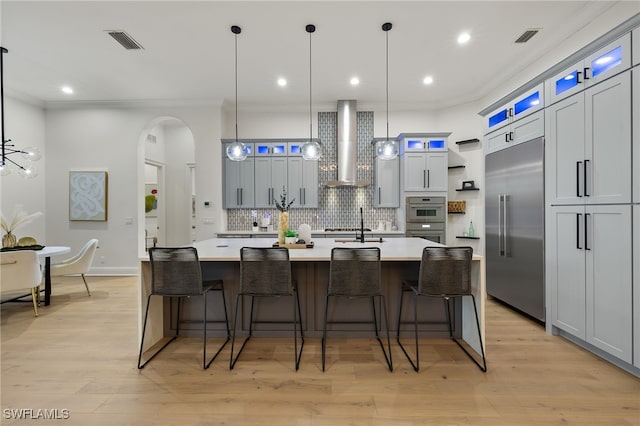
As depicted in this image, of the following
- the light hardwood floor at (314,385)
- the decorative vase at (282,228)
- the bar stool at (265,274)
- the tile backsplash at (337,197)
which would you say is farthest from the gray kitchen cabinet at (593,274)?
the tile backsplash at (337,197)

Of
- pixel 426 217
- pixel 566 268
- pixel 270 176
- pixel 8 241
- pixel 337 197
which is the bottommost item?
pixel 566 268

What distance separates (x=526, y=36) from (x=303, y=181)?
3.81 meters

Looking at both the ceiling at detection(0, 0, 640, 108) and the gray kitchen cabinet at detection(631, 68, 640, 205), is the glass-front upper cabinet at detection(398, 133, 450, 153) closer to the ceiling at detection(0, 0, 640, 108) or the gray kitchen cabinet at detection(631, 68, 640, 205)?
the ceiling at detection(0, 0, 640, 108)

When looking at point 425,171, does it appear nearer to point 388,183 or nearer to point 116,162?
point 388,183

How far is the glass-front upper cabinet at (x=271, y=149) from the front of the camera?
568 centimetres

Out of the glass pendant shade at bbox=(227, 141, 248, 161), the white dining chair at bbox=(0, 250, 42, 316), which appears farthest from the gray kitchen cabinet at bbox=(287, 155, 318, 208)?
the white dining chair at bbox=(0, 250, 42, 316)

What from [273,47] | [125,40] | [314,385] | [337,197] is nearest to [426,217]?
[337,197]

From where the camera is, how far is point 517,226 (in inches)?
139

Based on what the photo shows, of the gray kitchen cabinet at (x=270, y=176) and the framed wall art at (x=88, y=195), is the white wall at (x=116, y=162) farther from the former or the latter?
the gray kitchen cabinet at (x=270, y=176)

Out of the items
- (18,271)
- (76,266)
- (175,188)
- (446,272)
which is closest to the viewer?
(446,272)

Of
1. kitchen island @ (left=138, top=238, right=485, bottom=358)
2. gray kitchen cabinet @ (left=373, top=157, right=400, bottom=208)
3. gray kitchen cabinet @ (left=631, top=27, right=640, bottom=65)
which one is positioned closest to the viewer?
gray kitchen cabinet @ (left=631, top=27, right=640, bottom=65)

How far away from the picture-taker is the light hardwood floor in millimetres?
1852

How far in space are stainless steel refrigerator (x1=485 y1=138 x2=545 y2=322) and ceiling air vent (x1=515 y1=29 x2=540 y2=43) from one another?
133cm

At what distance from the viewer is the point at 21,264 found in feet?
11.3
